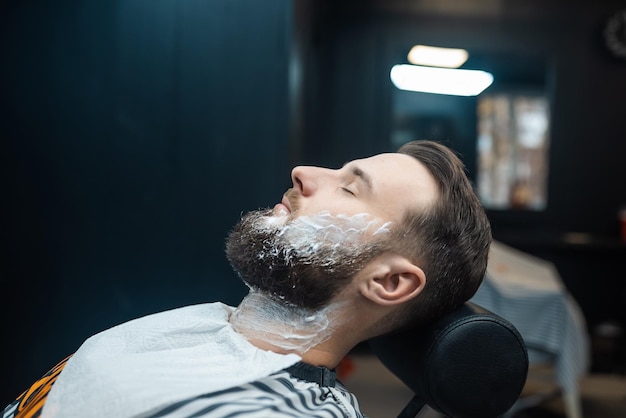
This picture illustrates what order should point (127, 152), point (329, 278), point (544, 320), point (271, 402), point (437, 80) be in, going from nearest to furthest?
point (271, 402)
point (329, 278)
point (127, 152)
point (544, 320)
point (437, 80)

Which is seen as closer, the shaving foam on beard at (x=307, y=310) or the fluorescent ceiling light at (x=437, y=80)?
the shaving foam on beard at (x=307, y=310)

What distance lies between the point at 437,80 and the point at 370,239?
354cm

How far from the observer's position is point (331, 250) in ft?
3.59

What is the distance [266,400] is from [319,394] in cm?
12

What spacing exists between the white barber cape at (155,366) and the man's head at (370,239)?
0.41 ft

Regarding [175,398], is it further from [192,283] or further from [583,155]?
[583,155]

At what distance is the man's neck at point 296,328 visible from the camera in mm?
1113

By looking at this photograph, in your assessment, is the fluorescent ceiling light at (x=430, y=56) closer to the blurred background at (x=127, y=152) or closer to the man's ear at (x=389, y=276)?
the blurred background at (x=127, y=152)

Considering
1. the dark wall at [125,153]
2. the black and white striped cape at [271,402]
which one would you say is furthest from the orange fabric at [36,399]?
the dark wall at [125,153]

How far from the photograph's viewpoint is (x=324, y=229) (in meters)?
1.10

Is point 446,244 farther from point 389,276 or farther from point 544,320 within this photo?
point 544,320

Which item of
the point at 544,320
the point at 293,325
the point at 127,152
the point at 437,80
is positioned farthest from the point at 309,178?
the point at 437,80

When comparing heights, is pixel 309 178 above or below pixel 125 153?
above

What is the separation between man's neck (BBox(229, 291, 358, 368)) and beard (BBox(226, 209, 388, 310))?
0.02 meters
